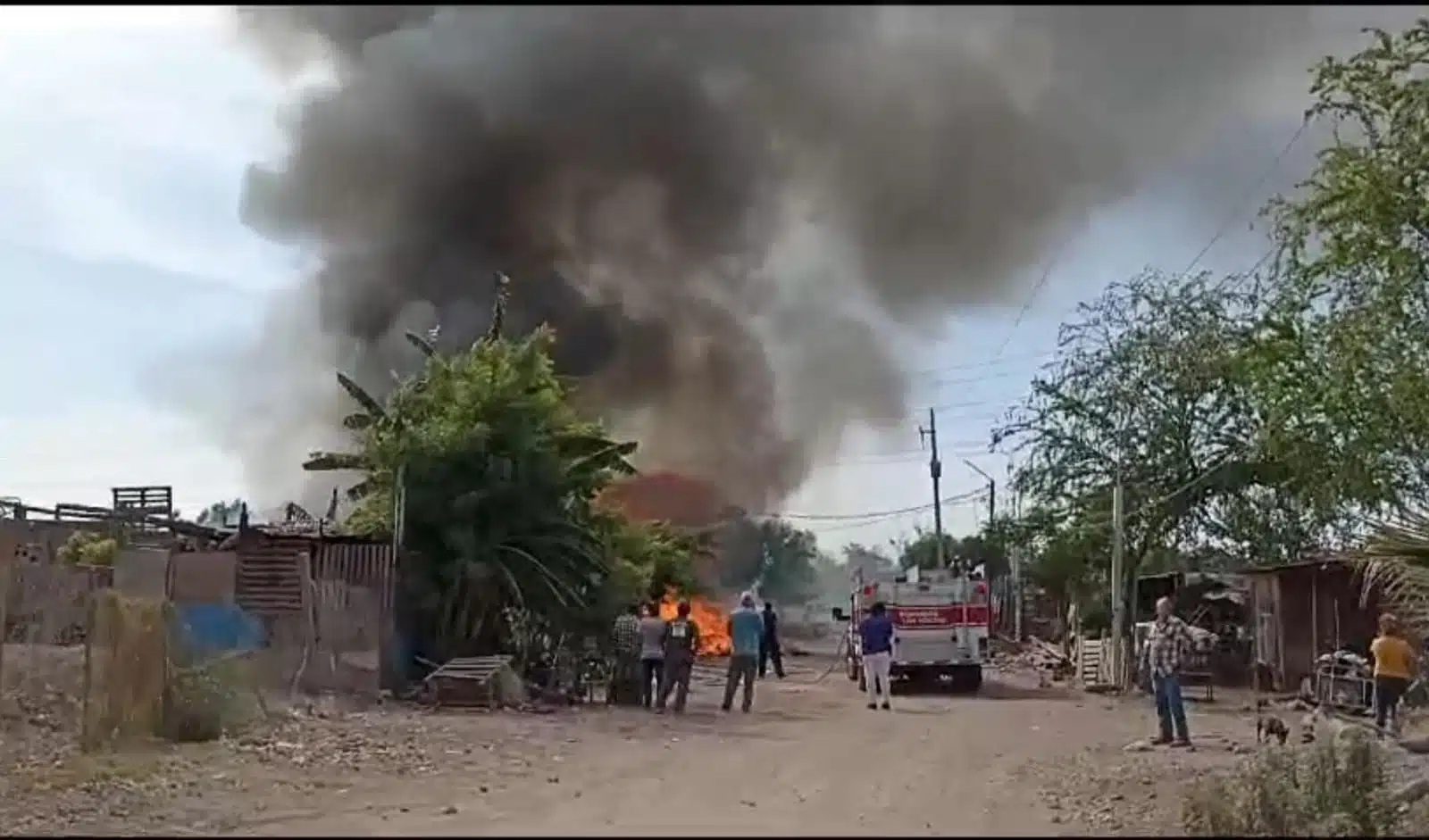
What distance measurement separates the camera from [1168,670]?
14.1m

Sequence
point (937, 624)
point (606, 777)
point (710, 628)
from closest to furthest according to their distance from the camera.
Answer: point (606, 777) → point (937, 624) → point (710, 628)

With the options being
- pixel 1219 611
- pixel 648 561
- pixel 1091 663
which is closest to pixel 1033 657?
pixel 1219 611

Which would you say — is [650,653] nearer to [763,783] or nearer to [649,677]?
[649,677]

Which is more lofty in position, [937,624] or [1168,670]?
[937,624]

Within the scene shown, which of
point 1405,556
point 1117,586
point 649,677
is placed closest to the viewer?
point 1405,556

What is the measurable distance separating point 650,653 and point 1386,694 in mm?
7766

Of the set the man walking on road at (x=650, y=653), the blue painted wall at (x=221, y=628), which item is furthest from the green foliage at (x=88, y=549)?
the man walking on road at (x=650, y=653)

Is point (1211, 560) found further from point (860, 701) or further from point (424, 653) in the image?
point (424, 653)

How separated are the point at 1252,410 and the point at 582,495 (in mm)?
11163

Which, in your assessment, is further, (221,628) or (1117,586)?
(1117,586)

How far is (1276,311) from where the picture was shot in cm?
1883

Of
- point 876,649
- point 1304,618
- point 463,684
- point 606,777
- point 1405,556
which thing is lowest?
point 606,777

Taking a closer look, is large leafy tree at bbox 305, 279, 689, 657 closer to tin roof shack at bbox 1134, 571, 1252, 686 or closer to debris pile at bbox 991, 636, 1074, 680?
tin roof shack at bbox 1134, 571, 1252, 686

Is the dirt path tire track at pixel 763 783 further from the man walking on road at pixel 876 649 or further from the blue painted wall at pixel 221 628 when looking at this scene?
the blue painted wall at pixel 221 628
